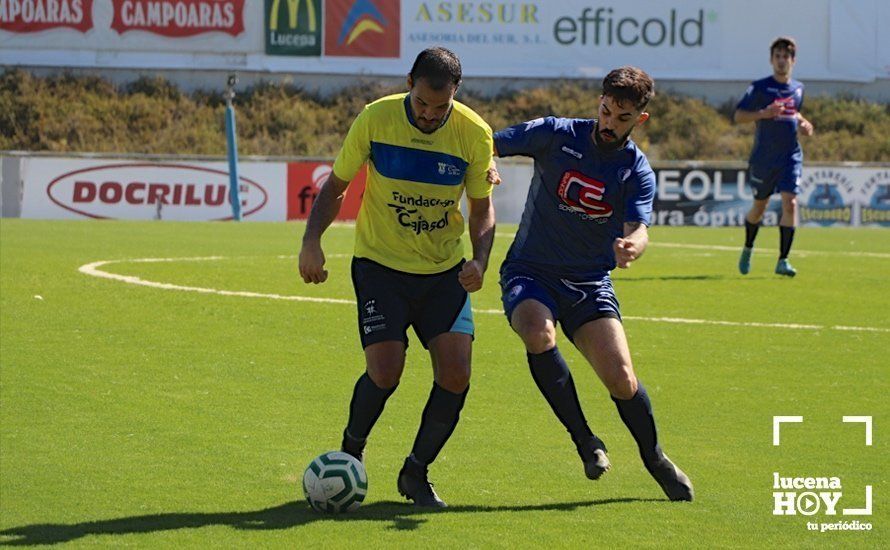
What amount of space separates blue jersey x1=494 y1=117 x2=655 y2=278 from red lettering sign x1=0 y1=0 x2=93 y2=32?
41.0 m

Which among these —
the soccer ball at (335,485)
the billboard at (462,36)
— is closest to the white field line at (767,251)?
the soccer ball at (335,485)

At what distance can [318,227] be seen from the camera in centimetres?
684

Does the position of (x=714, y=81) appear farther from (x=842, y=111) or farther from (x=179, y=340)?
(x=179, y=340)

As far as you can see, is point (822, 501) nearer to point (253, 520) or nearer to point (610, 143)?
point (610, 143)

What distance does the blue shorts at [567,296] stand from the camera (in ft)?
23.7

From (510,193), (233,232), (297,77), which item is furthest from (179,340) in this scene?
(297,77)

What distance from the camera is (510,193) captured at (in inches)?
1293

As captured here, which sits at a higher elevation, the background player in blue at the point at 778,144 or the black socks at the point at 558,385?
the background player in blue at the point at 778,144

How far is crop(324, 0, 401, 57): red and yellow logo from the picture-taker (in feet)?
156

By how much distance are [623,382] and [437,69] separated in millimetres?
1738

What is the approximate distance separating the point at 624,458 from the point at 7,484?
3.12m

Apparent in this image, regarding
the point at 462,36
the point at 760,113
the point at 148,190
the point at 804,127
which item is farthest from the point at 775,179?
the point at 462,36

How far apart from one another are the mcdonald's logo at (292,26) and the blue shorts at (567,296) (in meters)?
A: 40.8

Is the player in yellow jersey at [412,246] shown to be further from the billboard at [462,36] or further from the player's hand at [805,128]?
the billboard at [462,36]
